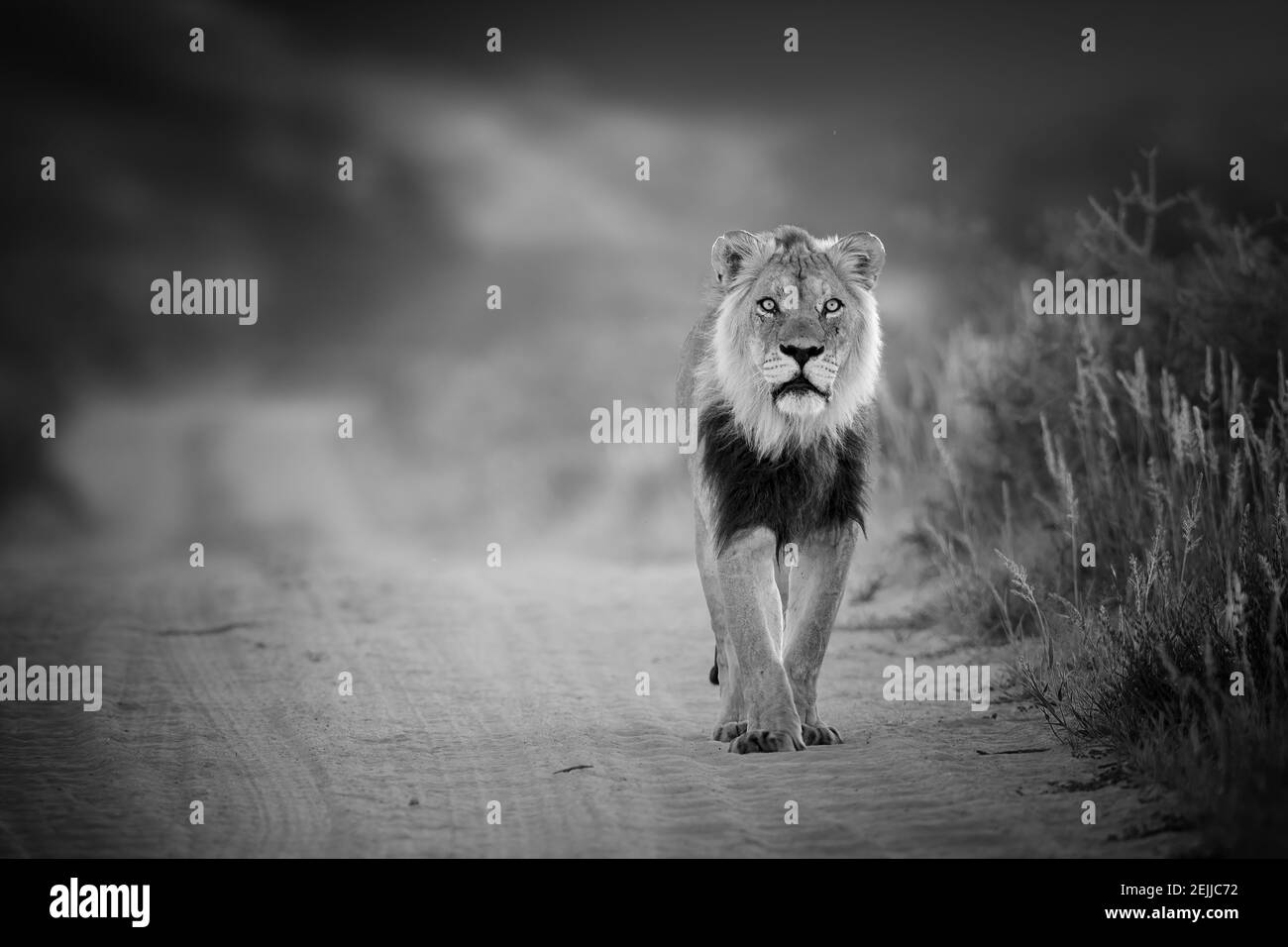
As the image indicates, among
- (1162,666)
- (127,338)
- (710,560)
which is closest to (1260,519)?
(1162,666)

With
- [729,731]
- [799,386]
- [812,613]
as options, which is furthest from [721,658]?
[799,386]

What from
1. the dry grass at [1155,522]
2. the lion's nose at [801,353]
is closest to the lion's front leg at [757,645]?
the lion's nose at [801,353]

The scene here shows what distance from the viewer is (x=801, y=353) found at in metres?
6.94

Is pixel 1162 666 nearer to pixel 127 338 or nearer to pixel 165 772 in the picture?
pixel 165 772

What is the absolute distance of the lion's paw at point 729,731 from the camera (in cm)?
719

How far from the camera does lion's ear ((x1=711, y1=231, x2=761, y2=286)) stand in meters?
7.52

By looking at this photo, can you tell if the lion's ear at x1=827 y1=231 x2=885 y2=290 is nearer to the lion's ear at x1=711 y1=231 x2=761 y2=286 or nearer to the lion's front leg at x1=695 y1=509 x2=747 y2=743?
the lion's ear at x1=711 y1=231 x2=761 y2=286

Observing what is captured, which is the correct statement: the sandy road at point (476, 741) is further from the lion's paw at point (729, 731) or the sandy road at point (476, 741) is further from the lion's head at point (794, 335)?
the lion's head at point (794, 335)

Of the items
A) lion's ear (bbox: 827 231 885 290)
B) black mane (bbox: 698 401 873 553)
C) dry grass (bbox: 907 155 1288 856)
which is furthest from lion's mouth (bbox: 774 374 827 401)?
dry grass (bbox: 907 155 1288 856)

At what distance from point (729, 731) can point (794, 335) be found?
212 centimetres

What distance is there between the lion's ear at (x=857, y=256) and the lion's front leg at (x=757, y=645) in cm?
159

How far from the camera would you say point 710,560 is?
25.3 feet

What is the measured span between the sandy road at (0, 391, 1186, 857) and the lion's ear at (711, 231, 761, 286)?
2598mm

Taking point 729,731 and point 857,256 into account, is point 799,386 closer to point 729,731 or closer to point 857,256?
point 857,256
